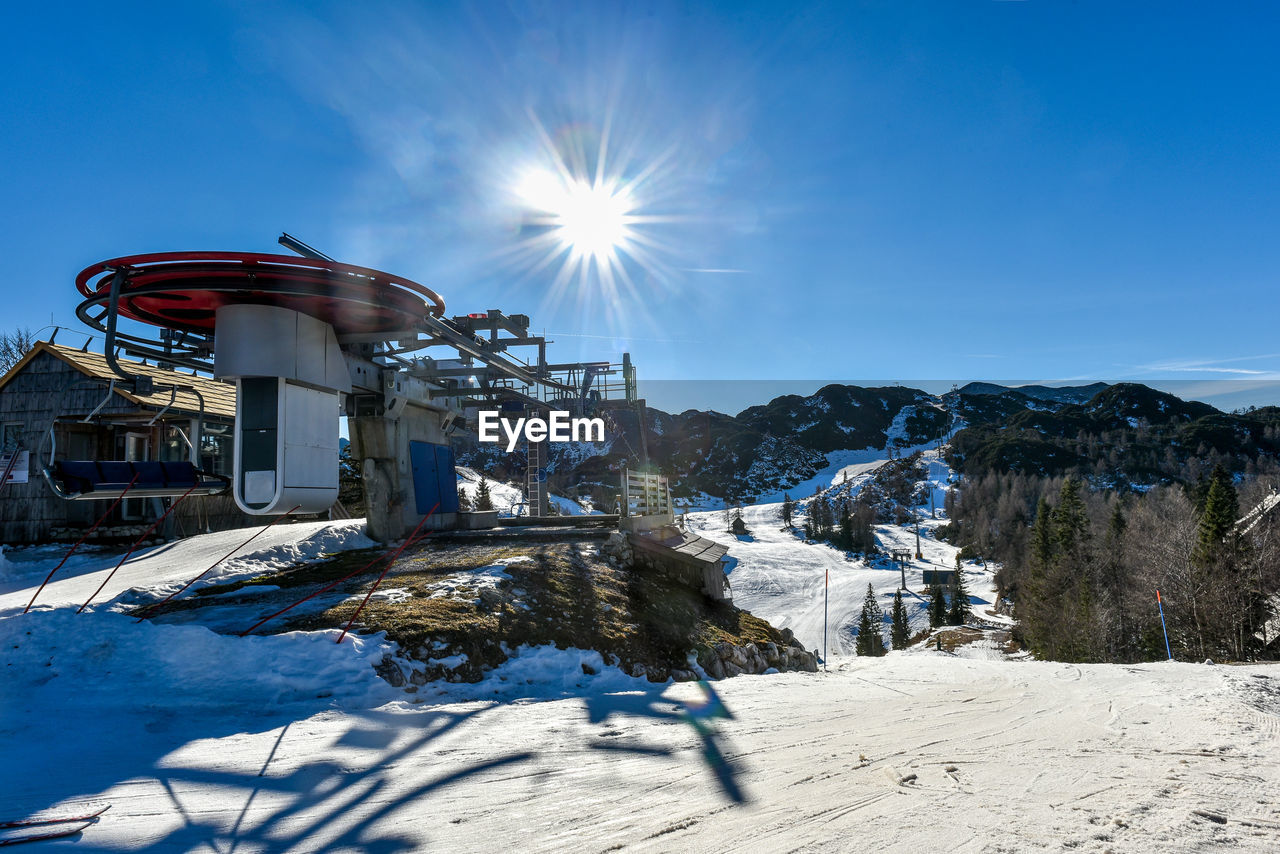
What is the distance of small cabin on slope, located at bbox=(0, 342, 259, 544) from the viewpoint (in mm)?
19719

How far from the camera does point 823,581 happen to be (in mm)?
102062

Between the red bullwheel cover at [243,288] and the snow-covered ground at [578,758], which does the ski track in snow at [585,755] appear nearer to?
the snow-covered ground at [578,758]

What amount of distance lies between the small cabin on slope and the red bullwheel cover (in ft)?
37.8

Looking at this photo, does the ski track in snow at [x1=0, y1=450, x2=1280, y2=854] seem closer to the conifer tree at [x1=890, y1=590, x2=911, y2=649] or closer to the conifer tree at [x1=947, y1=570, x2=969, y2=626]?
the conifer tree at [x1=890, y1=590, x2=911, y2=649]

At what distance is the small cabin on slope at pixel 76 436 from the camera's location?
19.7 meters

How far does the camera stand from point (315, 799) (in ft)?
13.8

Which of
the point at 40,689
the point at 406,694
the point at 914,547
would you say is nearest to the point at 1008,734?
the point at 406,694

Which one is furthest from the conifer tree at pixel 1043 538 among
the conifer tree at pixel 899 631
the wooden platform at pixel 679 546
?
→ the wooden platform at pixel 679 546

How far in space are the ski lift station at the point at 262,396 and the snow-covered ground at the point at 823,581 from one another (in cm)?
4768

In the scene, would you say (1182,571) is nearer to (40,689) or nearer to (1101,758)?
(1101,758)

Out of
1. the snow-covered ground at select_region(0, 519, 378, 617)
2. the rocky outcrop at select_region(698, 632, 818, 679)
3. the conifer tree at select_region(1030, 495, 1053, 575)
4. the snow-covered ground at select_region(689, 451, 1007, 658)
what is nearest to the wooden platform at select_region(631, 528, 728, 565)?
the rocky outcrop at select_region(698, 632, 818, 679)

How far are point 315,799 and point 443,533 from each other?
48.8ft

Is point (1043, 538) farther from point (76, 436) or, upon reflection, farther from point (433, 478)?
point (76, 436)

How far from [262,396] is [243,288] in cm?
156
